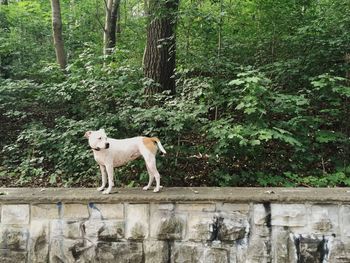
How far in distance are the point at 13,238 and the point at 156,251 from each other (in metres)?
1.44

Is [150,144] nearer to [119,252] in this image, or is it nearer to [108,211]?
[108,211]

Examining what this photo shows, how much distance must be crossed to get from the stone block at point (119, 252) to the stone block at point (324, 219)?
168 centimetres

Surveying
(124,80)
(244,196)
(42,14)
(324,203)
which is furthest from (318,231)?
(42,14)

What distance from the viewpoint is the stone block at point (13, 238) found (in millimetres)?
3783

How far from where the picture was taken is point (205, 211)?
367cm

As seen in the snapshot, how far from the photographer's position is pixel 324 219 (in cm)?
358

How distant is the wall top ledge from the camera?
3.61 meters

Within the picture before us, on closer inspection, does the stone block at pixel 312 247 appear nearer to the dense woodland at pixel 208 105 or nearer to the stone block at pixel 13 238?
the dense woodland at pixel 208 105

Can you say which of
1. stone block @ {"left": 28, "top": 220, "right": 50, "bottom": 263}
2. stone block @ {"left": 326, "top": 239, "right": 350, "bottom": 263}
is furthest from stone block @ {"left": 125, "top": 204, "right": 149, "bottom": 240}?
stone block @ {"left": 326, "top": 239, "right": 350, "bottom": 263}

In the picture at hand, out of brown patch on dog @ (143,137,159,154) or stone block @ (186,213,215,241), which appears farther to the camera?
brown patch on dog @ (143,137,159,154)

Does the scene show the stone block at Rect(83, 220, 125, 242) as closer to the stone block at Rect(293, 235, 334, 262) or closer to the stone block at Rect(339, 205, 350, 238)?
the stone block at Rect(293, 235, 334, 262)

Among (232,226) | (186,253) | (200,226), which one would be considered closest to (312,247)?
(232,226)

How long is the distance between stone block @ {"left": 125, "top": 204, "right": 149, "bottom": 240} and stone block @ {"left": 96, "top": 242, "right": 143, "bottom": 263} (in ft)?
0.35

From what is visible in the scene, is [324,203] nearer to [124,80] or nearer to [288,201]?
[288,201]
